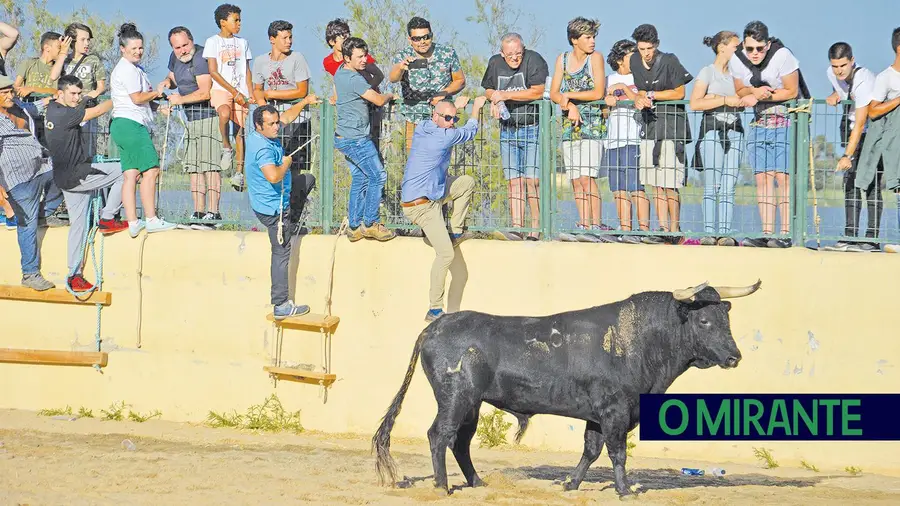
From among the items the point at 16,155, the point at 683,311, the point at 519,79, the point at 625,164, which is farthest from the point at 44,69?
the point at 683,311

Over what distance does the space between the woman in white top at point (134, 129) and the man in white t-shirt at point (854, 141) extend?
7100 millimetres

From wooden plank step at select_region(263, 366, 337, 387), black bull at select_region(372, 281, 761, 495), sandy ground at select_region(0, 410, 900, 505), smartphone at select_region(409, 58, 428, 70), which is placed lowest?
sandy ground at select_region(0, 410, 900, 505)

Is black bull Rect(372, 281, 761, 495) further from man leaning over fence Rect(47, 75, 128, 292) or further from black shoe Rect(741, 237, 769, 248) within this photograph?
man leaning over fence Rect(47, 75, 128, 292)

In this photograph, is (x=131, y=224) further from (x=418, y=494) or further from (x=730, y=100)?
(x=730, y=100)

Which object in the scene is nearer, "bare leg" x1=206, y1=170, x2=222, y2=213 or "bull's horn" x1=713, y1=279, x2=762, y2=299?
"bull's horn" x1=713, y1=279, x2=762, y2=299

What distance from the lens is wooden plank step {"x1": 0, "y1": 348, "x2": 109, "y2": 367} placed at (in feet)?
49.3

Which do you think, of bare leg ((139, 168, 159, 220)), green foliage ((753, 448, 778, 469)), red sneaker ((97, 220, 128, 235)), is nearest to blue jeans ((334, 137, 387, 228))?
bare leg ((139, 168, 159, 220))

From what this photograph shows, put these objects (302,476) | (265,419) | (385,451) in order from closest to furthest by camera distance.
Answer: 1. (385,451)
2. (302,476)
3. (265,419)

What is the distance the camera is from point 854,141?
1331 centimetres

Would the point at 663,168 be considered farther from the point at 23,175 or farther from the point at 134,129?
the point at 23,175

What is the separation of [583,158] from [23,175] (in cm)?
609

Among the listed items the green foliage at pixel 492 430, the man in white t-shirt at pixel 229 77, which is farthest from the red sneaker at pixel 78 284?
the green foliage at pixel 492 430

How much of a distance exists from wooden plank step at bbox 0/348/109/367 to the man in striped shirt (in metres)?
0.73

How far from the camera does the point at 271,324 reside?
14.5 meters
